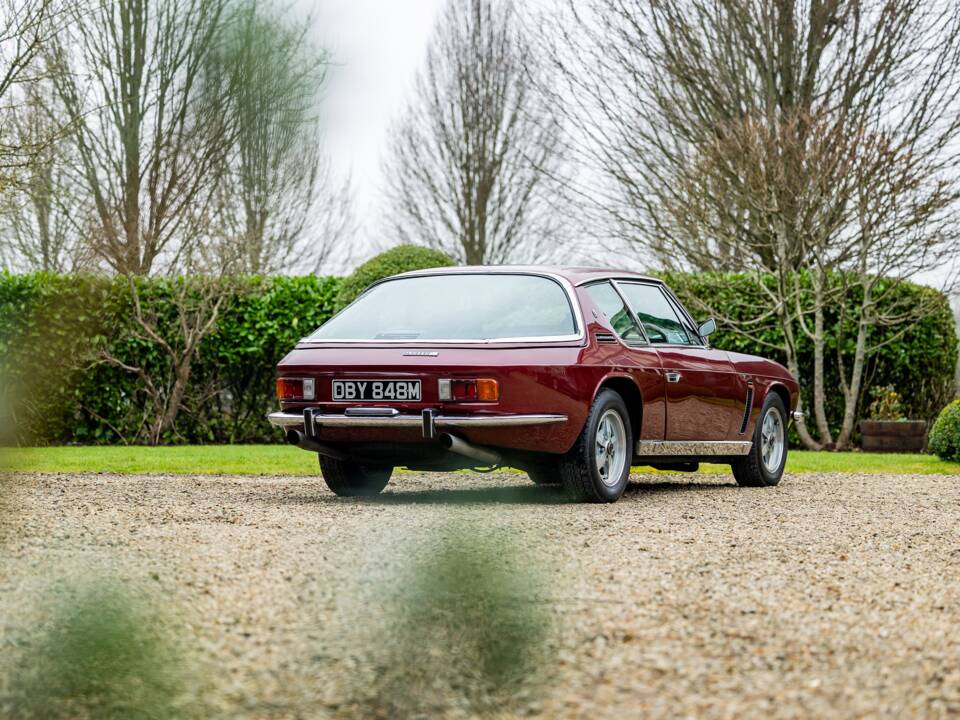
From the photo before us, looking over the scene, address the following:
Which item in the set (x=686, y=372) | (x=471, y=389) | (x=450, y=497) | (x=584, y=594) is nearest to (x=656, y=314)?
(x=686, y=372)

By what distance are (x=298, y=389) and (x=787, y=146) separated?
8.94 meters

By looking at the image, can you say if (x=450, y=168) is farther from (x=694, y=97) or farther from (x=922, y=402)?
(x=922, y=402)

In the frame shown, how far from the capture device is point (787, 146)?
48.2 ft

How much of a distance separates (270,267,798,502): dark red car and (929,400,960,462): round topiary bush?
4.99m

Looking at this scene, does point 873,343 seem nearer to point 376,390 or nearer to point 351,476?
point 351,476

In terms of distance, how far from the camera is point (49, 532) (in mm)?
5355

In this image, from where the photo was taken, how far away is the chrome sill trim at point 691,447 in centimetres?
818

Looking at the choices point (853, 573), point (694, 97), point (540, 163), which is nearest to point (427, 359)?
point (853, 573)

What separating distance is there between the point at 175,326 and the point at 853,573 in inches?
476

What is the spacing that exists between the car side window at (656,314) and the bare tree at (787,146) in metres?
6.05

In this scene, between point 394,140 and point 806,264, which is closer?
point 806,264

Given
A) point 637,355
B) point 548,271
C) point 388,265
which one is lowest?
point 637,355

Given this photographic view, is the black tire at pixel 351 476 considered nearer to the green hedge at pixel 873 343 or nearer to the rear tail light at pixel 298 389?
the rear tail light at pixel 298 389

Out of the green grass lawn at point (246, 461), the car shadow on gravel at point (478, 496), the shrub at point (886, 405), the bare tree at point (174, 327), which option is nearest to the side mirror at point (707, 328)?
the car shadow on gravel at point (478, 496)
